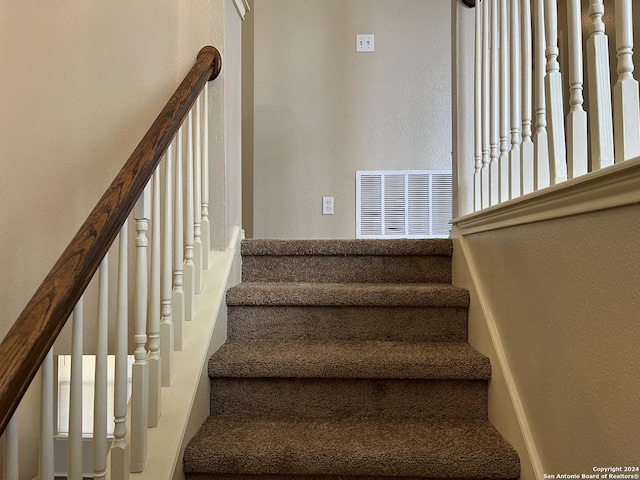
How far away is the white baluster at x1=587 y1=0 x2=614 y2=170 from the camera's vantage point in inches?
33.5

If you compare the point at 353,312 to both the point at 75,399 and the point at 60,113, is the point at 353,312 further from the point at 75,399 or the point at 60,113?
the point at 60,113

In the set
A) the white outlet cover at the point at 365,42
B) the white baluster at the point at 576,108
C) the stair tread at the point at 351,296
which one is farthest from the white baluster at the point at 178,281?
the white outlet cover at the point at 365,42

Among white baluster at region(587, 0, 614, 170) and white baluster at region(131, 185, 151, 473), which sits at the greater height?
white baluster at region(587, 0, 614, 170)

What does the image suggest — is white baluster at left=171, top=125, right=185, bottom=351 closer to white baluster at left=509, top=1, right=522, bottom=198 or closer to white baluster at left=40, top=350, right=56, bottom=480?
white baluster at left=40, top=350, right=56, bottom=480

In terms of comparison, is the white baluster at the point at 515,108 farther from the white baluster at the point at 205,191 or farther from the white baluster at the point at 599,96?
the white baluster at the point at 205,191

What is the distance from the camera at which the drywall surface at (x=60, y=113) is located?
1.82 metres

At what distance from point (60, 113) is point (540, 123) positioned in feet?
5.89

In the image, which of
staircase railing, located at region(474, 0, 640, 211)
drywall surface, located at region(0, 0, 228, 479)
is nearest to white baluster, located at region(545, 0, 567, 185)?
staircase railing, located at region(474, 0, 640, 211)

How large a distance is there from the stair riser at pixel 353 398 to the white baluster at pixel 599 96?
32.2 inches

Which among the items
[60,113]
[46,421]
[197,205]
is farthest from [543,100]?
[60,113]

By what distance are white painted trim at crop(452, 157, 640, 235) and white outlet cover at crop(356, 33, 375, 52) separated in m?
2.18

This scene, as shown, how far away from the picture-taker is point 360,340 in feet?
5.32

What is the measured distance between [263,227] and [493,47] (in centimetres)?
202

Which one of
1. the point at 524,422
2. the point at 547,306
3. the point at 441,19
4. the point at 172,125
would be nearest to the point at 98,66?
the point at 172,125
